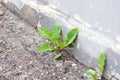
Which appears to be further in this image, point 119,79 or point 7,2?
point 7,2

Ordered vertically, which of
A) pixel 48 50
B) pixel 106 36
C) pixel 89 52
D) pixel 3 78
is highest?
pixel 106 36

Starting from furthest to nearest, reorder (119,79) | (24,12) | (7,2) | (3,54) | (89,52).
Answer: (7,2)
(24,12)
(3,54)
(89,52)
(119,79)

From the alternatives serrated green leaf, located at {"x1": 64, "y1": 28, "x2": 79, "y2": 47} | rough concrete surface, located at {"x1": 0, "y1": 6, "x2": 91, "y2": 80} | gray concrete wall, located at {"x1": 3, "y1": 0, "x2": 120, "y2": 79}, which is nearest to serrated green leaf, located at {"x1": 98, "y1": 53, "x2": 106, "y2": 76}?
gray concrete wall, located at {"x1": 3, "y1": 0, "x2": 120, "y2": 79}

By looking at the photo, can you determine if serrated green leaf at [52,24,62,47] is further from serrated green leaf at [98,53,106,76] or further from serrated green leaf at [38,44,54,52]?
serrated green leaf at [98,53,106,76]

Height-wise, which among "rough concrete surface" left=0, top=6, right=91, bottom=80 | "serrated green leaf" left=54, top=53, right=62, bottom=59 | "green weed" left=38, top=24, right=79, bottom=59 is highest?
"green weed" left=38, top=24, right=79, bottom=59

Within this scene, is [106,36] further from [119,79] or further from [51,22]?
[51,22]

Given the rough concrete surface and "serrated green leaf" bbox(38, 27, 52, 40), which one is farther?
"serrated green leaf" bbox(38, 27, 52, 40)

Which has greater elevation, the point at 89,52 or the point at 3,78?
the point at 89,52

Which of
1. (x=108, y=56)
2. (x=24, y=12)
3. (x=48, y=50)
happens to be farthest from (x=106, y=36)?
(x=24, y=12)
